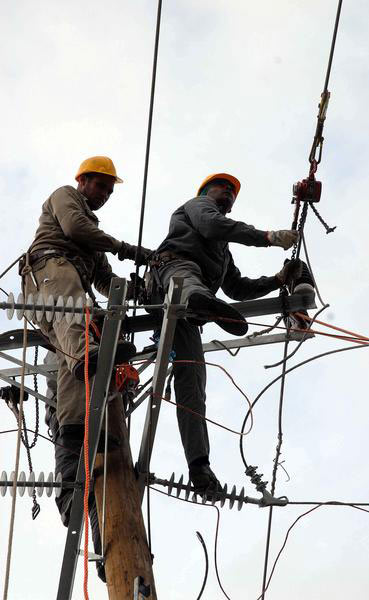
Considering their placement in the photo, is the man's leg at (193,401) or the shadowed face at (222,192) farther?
the shadowed face at (222,192)

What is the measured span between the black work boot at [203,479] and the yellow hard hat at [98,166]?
2.19 meters

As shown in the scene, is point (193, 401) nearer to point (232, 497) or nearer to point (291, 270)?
point (232, 497)

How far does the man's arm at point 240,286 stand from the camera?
6.39 m

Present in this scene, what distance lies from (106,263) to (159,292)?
82 cm

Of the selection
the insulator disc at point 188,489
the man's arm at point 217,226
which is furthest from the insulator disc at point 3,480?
→ the man's arm at point 217,226

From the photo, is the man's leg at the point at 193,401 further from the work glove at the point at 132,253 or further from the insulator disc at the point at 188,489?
the work glove at the point at 132,253

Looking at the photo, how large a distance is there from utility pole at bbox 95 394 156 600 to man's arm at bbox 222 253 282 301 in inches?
66.8

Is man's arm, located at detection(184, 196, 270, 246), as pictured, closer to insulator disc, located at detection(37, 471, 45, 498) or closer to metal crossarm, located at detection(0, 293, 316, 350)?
metal crossarm, located at detection(0, 293, 316, 350)

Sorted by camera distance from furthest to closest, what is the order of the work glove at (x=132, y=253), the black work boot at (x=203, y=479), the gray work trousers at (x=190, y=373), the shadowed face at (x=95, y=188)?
the shadowed face at (x=95, y=188)
the work glove at (x=132, y=253)
the gray work trousers at (x=190, y=373)
the black work boot at (x=203, y=479)

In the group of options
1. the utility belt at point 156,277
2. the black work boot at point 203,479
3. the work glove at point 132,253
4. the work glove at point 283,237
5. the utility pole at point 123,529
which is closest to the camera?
the utility pole at point 123,529

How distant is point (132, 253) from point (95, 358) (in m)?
1.29

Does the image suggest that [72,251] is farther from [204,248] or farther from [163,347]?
[163,347]

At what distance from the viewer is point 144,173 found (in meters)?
5.69

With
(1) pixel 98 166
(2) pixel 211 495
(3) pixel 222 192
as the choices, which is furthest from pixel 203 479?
(1) pixel 98 166
